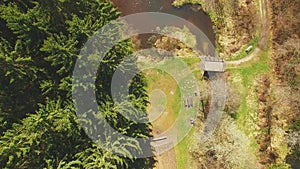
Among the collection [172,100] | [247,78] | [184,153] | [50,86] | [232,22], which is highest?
[232,22]

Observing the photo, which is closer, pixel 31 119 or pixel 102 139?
pixel 31 119

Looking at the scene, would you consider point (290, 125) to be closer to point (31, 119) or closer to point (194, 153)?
point (194, 153)

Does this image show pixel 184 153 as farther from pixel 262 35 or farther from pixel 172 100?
pixel 262 35

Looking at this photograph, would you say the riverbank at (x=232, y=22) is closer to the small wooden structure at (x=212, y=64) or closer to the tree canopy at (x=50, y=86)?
the small wooden structure at (x=212, y=64)

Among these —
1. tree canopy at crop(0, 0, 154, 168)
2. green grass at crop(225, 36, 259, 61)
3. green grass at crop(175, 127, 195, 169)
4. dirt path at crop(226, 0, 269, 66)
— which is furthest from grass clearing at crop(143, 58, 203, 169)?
tree canopy at crop(0, 0, 154, 168)

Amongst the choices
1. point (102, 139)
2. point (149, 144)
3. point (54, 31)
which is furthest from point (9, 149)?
point (149, 144)

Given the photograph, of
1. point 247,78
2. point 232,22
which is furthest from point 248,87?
point 232,22

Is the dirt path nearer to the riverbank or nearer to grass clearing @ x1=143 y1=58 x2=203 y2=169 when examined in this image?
the riverbank
